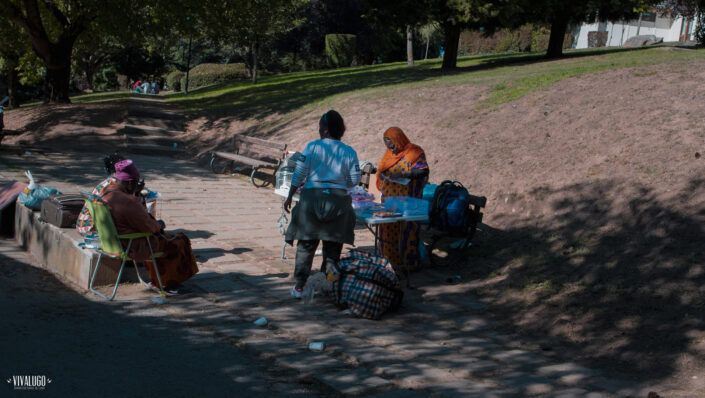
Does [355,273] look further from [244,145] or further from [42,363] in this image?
[244,145]

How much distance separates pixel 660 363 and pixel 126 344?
4299mm

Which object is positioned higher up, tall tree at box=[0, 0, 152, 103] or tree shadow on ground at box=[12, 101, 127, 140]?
tall tree at box=[0, 0, 152, 103]

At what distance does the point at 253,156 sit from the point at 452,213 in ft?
26.2

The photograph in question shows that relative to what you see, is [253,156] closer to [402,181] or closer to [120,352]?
[402,181]

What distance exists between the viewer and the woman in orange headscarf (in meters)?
7.40

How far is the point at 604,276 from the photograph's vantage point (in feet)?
22.1

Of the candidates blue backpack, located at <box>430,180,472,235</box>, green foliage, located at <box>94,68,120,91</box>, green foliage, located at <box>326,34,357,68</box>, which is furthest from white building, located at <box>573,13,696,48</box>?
blue backpack, located at <box>430,180,472,235</box>

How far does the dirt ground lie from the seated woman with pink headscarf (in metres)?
3.26

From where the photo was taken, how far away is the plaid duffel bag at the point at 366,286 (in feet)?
19.5

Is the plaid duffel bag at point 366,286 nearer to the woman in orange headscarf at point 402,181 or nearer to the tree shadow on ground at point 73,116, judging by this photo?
the woman in orange headscarf at point 402,181

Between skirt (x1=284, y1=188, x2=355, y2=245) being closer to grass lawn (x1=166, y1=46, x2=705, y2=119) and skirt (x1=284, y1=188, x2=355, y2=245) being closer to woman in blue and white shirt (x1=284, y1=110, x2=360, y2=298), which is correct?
woman in blue and white shirt (x1=284, y1=110, x2=360, y2=298)

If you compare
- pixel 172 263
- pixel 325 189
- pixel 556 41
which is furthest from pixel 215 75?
pixel 325 189

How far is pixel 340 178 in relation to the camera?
597cm

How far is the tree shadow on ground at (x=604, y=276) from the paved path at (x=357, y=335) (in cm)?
42
